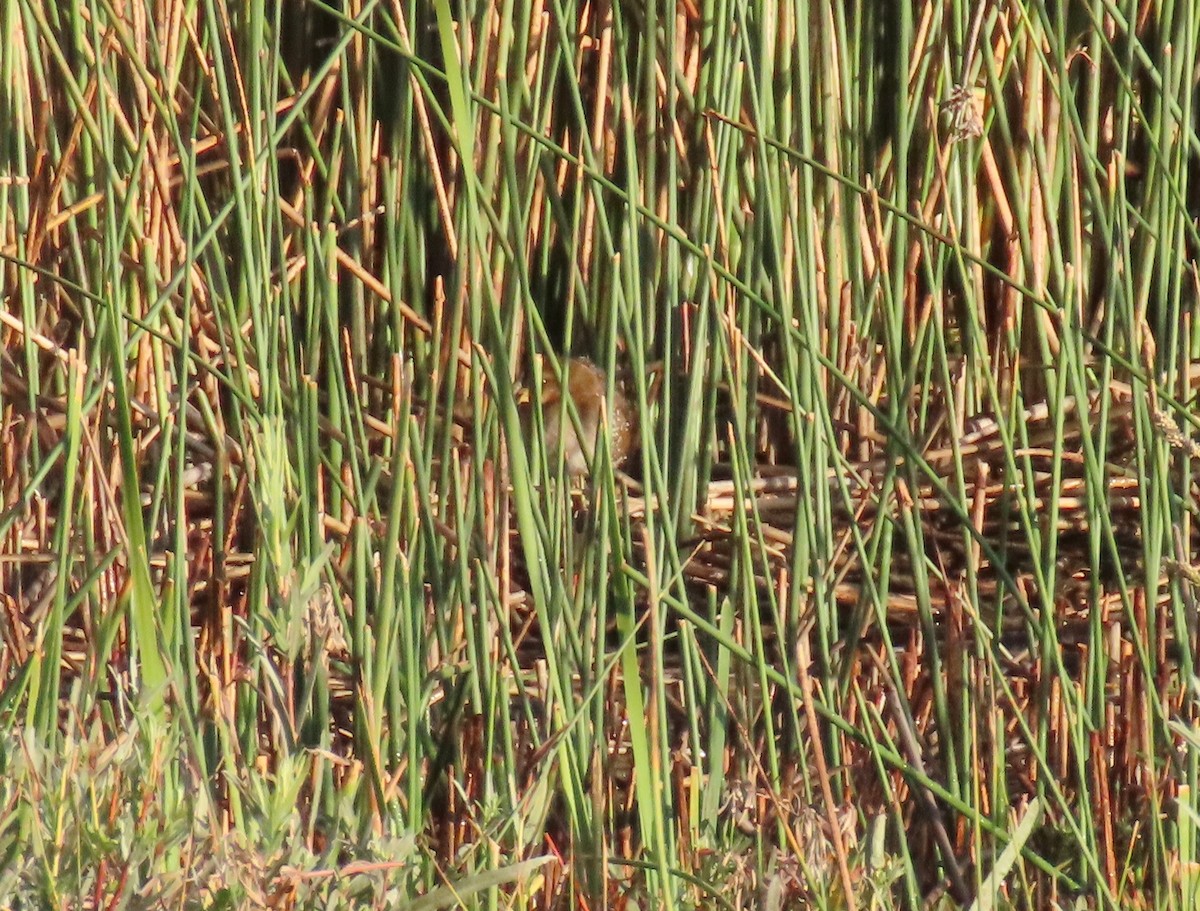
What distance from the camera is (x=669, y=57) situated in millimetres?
1305

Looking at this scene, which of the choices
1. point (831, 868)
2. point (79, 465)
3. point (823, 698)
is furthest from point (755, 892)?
point (79, 465)

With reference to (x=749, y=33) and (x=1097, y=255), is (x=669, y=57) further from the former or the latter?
(x=1097, y=255)

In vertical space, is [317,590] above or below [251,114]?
below

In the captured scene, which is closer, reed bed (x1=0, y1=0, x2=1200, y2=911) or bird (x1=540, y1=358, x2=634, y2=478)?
reed bed (x1=0, y1=0, x2=1200, y2=911)

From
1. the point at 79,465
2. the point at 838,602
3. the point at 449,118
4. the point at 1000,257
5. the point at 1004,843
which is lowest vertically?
the point at 1004,843

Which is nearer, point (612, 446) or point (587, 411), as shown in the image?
point (612, 446)

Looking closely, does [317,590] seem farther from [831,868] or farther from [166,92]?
[166,92]

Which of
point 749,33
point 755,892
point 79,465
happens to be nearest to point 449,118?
point 749,33

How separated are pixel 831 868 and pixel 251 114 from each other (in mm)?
820

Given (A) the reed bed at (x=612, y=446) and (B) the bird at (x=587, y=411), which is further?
(B) the bird at (x=587, y=411)

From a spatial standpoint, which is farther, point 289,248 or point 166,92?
point 289,248

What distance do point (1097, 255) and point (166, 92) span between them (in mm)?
944

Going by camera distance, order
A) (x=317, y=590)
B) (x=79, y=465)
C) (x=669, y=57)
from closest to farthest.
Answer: (x=317, y=590) < (x=669, y=57) < (x=79, y=465)

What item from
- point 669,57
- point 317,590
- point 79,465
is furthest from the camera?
point 79,465
